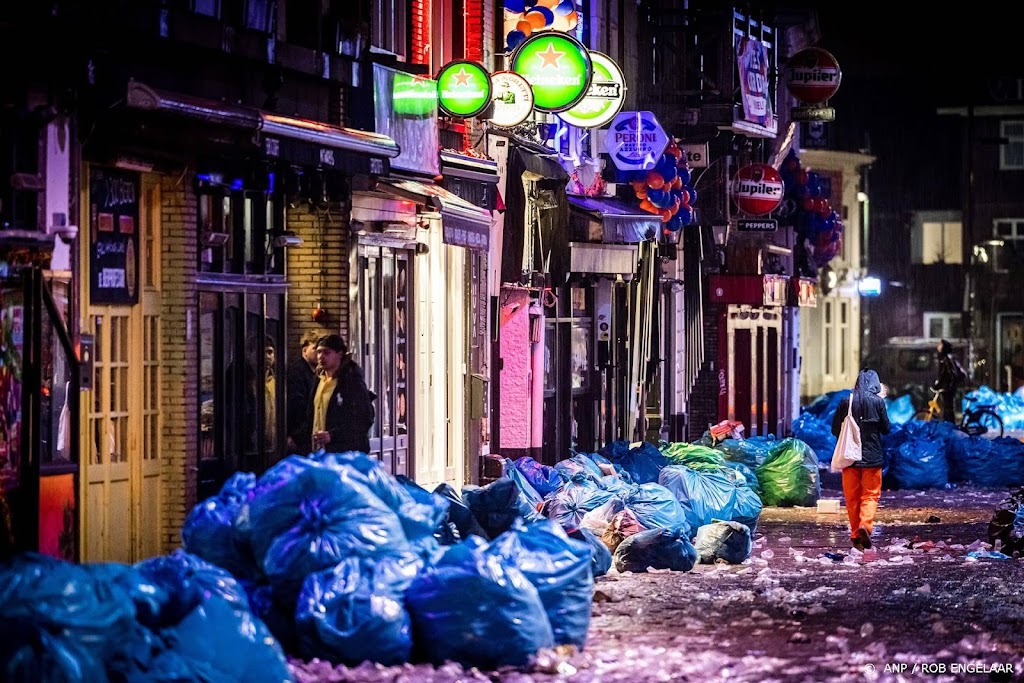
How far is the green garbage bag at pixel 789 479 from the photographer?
76.4 ft

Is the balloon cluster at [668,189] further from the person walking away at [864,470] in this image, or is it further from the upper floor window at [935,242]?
the upper floor window at [935,242]

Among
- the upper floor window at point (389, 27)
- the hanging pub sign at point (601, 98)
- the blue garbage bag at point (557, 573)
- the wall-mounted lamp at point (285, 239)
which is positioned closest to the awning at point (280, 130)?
the wall-mounted lamp at point (285, 239)

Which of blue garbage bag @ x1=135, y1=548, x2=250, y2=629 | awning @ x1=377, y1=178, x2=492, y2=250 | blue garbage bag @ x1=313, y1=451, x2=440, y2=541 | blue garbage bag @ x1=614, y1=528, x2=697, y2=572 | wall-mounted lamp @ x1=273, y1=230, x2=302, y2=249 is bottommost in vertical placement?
blue garbage bag @ x1=614, y1=528, x2=697, y2=572

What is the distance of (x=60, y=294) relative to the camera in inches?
511

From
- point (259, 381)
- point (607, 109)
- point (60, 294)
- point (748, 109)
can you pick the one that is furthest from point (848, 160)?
point (60, 294)

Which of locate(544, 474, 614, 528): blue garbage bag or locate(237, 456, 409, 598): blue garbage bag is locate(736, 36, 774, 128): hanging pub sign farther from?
locate(237, 456, 409, 598): blue garbage bag

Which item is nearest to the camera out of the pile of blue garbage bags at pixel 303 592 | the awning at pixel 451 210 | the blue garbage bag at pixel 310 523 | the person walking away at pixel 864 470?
the pile of blue garbage bags at pixel 303 592

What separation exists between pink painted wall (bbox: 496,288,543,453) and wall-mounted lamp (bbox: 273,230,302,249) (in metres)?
5.90

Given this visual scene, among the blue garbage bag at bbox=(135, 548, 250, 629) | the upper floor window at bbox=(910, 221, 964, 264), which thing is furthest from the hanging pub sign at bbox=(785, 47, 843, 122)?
the upper floor window at bbox=(910, 221, 964, 264)

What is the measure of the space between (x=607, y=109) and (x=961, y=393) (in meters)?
27.9

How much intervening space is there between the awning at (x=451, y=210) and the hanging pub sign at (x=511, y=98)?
5.04 feet

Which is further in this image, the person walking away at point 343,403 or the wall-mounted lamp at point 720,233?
the wall-mounted lamp at point 720,233

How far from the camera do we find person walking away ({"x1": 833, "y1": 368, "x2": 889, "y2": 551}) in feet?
58.5

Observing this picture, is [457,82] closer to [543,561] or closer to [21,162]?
[21,162]
